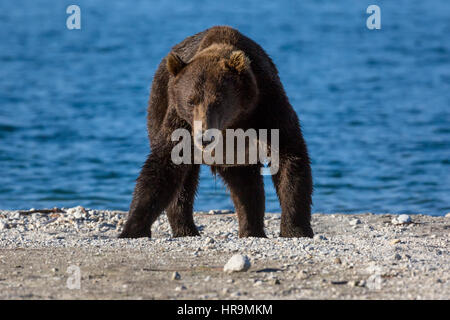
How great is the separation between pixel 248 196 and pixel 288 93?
1621 centimetres

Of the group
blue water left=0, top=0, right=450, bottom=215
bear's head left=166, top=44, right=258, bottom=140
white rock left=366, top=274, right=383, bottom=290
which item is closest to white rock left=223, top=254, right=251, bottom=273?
white rock left=366, top=274, right=383, bottom=290

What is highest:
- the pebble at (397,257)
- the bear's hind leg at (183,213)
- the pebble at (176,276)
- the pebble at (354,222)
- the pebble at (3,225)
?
the pebble at (176,276)

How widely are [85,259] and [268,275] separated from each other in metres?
1.41

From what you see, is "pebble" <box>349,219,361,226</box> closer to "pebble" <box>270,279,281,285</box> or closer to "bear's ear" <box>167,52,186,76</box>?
"bear's ear" <box>167,52,186,76</box>

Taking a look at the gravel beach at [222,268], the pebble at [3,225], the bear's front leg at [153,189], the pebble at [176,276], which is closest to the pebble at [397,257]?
the gravel beach at [222,268]

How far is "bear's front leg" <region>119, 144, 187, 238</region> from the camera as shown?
7434 millimetres

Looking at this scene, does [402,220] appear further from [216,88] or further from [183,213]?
[216,88]

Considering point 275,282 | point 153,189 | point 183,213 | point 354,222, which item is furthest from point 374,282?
point 354,222

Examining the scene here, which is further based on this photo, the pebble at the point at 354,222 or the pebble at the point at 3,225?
the pebble at the point at 354,222

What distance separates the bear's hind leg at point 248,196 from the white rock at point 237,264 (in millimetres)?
2266

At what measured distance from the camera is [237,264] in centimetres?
589

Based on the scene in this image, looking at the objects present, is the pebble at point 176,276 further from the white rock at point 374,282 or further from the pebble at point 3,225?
the pebble at point 3,225

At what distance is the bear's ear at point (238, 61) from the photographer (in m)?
6.89

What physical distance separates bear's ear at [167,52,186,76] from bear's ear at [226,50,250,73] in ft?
1.48
